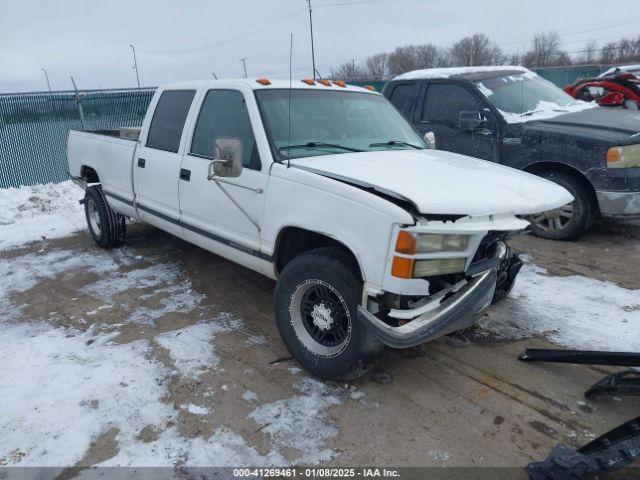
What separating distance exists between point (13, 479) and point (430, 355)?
8.67ft

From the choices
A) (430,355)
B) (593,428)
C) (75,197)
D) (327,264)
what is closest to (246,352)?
(327,264)

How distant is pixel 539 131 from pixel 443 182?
3.40 meters

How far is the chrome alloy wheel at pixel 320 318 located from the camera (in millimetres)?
3172

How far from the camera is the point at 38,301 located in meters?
4.76

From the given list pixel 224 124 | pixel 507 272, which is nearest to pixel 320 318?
pixel 507 272

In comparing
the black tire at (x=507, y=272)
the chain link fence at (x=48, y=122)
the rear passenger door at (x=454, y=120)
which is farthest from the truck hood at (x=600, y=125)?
the chain link fence at (x=48, y=122)

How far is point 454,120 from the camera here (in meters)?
6.61

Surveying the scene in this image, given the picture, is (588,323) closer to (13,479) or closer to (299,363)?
(299,363)

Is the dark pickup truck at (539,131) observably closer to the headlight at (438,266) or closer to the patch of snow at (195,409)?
the headlight at (438,266)

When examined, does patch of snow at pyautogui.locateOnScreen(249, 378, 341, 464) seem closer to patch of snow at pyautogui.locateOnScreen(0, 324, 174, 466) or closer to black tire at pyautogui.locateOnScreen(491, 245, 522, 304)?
patch of snow at pyautogui.locateOnScreen(0, 324, 174, 466)

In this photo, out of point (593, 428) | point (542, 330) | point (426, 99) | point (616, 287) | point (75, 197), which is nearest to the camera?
point (593, 428)

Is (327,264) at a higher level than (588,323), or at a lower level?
higher

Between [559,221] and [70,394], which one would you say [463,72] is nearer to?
[559,221]

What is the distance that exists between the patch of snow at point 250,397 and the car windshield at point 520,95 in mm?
4897
